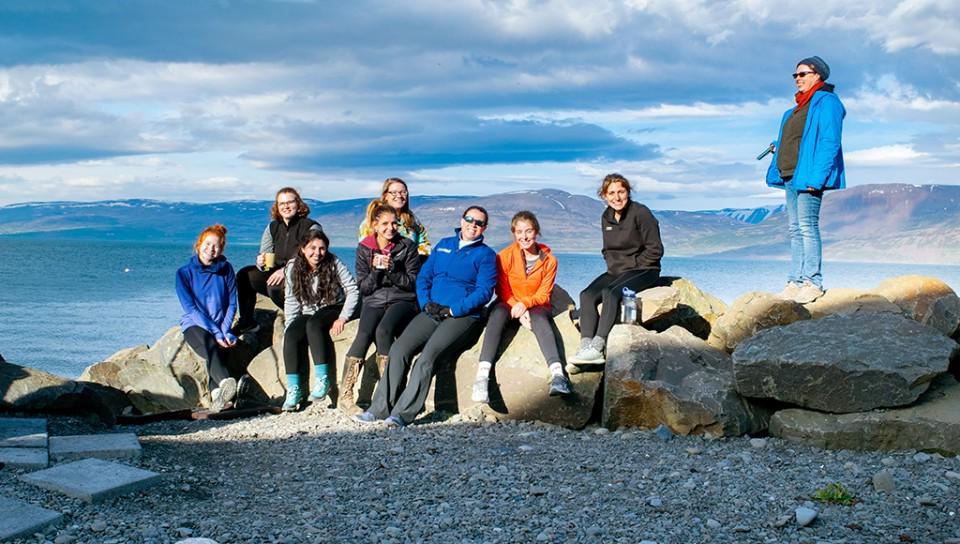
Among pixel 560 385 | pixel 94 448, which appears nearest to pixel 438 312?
pixel 560 385

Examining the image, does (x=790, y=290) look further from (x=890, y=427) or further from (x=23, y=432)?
(x=23, y=432)

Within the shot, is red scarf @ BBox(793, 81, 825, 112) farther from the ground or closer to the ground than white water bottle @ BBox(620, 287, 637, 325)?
farther from the ground

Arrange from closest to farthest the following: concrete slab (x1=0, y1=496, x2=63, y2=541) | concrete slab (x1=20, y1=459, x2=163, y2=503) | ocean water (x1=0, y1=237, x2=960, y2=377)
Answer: concrete slab (x1=0, y1=496, x2=63, y2=541) → concrete slab (x1=20, y1=459, x2=163, y2=503) → ocean water (x1=0, y1=237, x2=960, y2=377)

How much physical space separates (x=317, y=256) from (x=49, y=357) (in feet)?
45.4

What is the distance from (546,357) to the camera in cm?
805

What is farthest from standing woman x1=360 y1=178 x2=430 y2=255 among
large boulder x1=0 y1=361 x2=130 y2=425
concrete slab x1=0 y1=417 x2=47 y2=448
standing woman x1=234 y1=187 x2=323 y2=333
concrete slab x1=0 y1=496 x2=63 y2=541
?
concrete slab x1=0 y1=496 x2=63 y2=541

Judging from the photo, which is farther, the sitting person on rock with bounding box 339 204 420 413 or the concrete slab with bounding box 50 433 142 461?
the sitting person on rock with bounding box 339 204 420 413

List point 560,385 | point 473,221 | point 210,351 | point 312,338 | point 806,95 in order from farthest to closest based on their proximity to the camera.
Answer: point 210,351 → point 312,338 → point 806,95 → point 473,221 → point 560,385

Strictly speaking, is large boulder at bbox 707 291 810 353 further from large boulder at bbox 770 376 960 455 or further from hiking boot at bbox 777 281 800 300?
large boulder at bbox 770 376 960 455

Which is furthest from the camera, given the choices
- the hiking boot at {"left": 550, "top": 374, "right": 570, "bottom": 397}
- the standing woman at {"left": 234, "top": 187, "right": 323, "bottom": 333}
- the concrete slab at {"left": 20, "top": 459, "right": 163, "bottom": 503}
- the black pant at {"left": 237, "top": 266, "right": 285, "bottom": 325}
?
the black pant at {"left": 237, "top": 266, "right": 285, "bottom": 325}

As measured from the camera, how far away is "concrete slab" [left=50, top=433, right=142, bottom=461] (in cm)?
640

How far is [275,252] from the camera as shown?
9820 mm

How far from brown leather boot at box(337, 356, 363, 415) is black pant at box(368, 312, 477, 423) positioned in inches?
15.5

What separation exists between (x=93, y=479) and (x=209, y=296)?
3.79 meters
